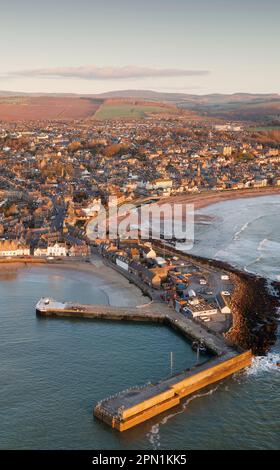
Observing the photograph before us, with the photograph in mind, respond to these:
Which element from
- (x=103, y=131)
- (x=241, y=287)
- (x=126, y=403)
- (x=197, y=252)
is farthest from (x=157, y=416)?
(x=103, y=131)

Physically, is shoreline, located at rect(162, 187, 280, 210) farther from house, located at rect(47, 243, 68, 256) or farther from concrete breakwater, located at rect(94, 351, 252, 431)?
concrete breakwater, located at rect(94, 351, 252, 431)

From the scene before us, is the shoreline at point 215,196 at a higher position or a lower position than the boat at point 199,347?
higher

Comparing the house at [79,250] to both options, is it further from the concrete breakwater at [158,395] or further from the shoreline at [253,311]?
the concrete breakwater at [158,395]

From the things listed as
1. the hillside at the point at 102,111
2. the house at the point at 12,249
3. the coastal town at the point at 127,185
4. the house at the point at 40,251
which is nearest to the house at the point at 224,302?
the coastal town at the point at 127,185

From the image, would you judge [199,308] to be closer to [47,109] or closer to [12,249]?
[12,249]

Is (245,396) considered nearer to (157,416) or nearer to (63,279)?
(157,416)

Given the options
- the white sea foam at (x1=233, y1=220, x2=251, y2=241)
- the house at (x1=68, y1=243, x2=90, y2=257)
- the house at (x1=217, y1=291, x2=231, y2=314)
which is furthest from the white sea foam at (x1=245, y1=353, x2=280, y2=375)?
the white sea foam at (x1=233, y1=220, x2=251, y2=241)
